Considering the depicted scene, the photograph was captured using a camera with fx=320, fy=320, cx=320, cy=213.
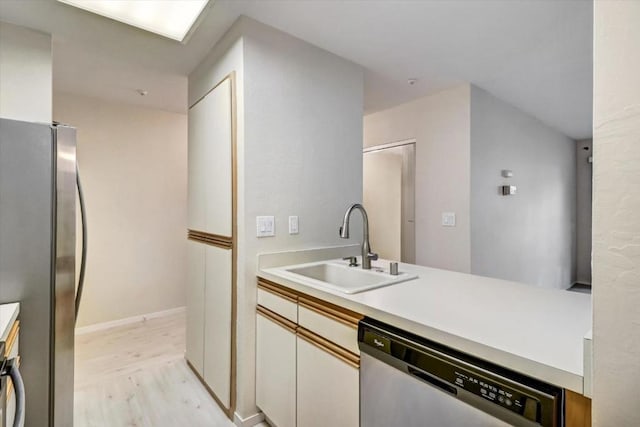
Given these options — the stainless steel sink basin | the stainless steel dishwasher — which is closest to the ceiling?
the stainless steel sink basin

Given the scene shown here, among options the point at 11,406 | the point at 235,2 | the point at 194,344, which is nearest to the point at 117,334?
the point at 194,344

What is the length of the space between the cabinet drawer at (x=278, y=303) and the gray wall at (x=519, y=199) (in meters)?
1.99

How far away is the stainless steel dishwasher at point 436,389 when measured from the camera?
79cm

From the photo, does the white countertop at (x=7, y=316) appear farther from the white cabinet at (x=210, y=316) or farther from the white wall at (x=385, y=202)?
the white wall at (x=385, y=202)

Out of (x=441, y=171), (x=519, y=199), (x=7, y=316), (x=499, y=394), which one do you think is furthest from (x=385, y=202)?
(x=7, y=316)

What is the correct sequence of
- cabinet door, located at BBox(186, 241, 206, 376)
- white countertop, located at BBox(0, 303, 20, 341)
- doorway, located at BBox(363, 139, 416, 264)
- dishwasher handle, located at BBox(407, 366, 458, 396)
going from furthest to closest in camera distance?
doorway, located at BBox(363, 139, 416, 264), cabinet door, located at BBox(186, 241, 206, 376), white countertop, located at BBox(0, 303, 20, 341), dishwasher handle, located at BBox(407, 366, 458, 396)

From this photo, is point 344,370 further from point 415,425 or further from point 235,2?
point 235,2

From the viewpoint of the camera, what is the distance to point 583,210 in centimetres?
569

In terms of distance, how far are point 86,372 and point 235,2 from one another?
2.87 meters

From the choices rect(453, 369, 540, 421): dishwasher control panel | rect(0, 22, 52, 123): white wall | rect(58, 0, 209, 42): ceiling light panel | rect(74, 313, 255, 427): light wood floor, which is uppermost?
rect(58, 0, 209, 42): ceiling light panel

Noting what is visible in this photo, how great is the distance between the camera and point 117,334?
3.26 metres

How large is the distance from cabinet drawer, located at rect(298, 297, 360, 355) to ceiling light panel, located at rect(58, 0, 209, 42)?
1597 millimetres

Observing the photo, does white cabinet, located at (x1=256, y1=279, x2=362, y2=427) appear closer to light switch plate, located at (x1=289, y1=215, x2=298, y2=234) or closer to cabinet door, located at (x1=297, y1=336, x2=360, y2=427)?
cabinet door, located at (x1=297, y1=336, x2=360, y2=427)

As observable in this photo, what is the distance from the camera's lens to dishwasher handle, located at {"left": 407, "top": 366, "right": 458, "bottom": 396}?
95cm
